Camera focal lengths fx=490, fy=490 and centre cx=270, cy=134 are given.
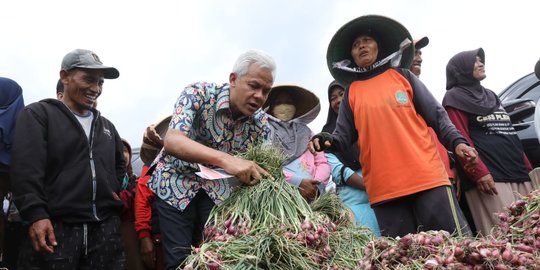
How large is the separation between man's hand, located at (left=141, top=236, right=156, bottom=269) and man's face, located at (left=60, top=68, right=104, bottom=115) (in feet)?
2.85

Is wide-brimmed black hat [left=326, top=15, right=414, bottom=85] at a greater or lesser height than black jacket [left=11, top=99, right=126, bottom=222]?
greater

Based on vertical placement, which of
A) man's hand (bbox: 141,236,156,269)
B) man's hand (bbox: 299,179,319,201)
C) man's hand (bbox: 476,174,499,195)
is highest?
man's hand (bbox: 299,179,319,201)

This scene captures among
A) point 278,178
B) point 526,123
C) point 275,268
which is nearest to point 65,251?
point 278,178

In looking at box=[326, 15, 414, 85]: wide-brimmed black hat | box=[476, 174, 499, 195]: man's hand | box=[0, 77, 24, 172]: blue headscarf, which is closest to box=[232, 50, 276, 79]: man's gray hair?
box=[326, 15, 414, 85]: wide-brimmed black hat

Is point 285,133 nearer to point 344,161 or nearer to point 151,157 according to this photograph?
point 344,161

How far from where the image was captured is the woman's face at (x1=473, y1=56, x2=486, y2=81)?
3.51 m

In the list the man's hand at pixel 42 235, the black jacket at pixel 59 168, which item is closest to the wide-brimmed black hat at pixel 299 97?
the black jacket at pixel 59 168

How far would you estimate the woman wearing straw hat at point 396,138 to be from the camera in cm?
242

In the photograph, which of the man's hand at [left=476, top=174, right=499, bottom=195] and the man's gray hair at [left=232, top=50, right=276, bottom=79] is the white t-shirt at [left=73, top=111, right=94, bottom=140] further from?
the man's hand at [left=476, top=174, right=499, bottom=195]

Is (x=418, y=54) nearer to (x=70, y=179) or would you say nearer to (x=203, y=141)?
(x=203, y=141)

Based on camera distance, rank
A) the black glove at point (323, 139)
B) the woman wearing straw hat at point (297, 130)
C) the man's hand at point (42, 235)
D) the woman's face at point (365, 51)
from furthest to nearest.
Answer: the woman wearing straw hat at point (297, 130) < the woman's face at point (365, 51) < the black glove at point (323, 139) < the man's hand at point (42, 235)

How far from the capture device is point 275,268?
1.61m

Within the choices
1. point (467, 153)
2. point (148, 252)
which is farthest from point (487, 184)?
point (148, 252)

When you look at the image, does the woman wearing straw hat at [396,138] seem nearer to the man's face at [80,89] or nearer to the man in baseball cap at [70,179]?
the man in baseball cap at [70,179]
